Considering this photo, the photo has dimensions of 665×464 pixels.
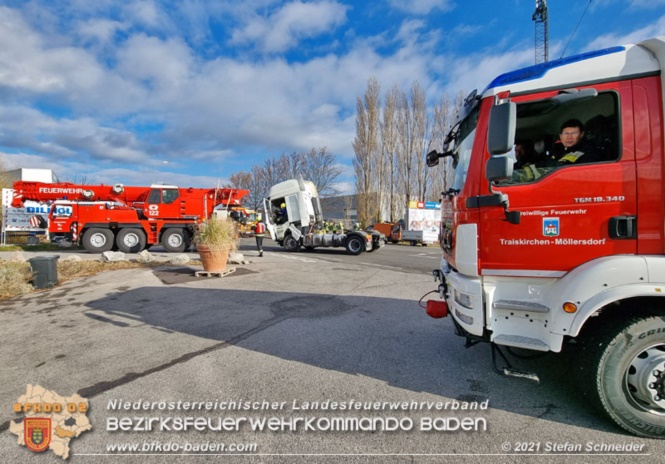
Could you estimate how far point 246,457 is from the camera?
2.14 meters

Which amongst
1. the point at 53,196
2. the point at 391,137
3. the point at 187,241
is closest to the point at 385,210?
the point at 391,137

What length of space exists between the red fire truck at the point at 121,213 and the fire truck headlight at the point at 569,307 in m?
13.6

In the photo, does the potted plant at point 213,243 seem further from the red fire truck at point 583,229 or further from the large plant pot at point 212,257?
the red fire truck at point 583,229

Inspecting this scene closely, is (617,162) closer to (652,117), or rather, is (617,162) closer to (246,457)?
(652,117)

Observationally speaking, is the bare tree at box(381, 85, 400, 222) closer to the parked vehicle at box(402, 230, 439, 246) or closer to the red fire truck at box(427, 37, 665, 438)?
the parked vehicle at box(402, 230, 439, 246)

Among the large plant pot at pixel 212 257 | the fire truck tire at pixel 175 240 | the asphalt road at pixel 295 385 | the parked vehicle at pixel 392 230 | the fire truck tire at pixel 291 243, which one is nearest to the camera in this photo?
the asphalt road at pixel 295 385

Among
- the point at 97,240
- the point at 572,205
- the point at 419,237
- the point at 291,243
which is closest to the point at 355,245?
the point at 291,243

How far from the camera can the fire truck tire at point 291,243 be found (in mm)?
16739

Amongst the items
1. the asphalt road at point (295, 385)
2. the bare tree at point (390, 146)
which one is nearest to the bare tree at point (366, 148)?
the bare tree at point (390, 146)

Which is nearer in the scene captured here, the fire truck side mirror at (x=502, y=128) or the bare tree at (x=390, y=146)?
the fire truck side mirror at (x=502, y=128)

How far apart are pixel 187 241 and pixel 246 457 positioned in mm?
14342

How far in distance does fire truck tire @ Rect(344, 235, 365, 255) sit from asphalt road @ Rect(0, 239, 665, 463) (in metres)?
9.51

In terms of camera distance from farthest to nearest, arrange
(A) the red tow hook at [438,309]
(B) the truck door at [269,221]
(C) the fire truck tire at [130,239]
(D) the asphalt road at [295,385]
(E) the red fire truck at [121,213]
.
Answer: (B) the truck door at [269,221]
(C) the fire truck tire at [130,239]
(E) the red fire truck at [121,213]
(A) the red tow hook at [438,309]
(D) the asphalt road at [295,385]

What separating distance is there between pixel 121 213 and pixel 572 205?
640 inches
